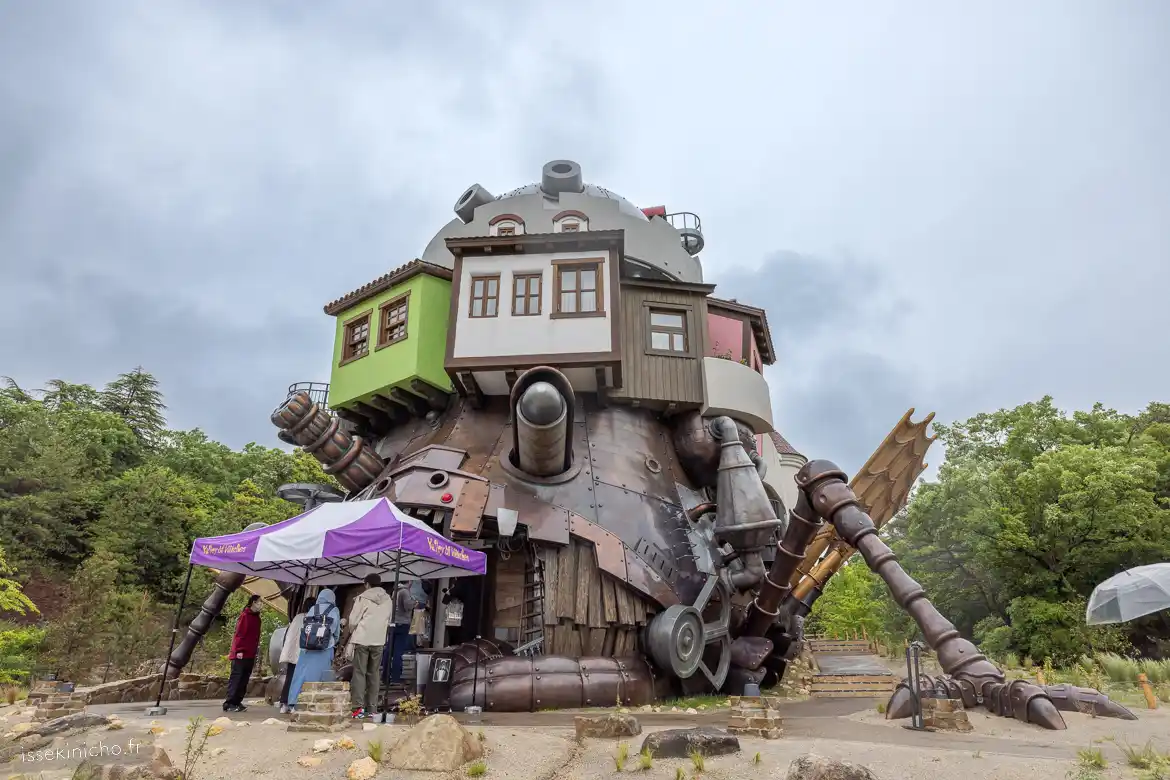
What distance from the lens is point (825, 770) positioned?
5152mm

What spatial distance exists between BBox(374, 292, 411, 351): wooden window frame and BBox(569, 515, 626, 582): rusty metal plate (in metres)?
6.62

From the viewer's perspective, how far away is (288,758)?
6250 millimetres

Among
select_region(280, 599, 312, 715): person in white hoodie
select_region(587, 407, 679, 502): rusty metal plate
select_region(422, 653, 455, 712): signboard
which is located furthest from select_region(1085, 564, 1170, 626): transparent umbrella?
select_region(280, 599, 312, 715): person in white hoodie

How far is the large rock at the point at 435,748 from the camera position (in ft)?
19.5

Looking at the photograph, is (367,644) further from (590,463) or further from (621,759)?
(590,463)

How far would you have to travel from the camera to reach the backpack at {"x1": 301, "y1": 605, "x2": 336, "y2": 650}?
9.56 meters

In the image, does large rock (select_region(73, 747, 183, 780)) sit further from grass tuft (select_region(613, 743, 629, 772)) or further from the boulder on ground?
grass tuft (select_region(613, 743, 629, 772))

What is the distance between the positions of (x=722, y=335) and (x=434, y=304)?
7.77 m

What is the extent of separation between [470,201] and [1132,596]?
1823cm

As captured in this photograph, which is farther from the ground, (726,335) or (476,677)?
(726,335)

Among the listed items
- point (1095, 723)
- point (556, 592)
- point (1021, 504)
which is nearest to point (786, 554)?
point (556, 592)

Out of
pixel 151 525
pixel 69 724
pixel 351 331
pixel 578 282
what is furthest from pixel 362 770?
pixel 151 525

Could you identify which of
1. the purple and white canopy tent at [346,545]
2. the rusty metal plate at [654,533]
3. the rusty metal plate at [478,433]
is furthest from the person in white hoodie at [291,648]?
the rusty metal plate at [654,533]

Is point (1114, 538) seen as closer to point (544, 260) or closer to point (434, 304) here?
point (544, 260)
